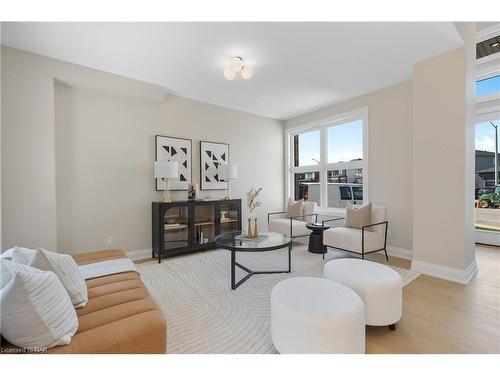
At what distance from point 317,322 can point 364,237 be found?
7.12ft

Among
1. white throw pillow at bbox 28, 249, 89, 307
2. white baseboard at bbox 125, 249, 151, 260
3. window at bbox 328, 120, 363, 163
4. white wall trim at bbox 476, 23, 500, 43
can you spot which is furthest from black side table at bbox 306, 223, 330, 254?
white wall trim at bbox 476, 23, 500, 43

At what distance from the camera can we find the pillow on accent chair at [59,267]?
135 centimetres

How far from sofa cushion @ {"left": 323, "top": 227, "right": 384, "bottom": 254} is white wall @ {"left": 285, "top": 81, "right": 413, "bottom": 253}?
0.57m

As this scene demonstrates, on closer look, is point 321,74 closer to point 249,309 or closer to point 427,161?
point 427,161


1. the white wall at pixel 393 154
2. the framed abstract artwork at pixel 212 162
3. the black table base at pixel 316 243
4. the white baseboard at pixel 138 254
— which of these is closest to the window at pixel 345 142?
the white wall at pixel 393 154

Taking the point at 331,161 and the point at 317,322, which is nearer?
the point at 317,322

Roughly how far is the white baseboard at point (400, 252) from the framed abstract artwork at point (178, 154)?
11.4 feet

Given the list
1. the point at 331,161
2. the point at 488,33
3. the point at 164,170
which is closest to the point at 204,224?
the point at 164,170

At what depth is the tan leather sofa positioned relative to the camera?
3.45ft

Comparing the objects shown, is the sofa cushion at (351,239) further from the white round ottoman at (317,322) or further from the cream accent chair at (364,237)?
the white round ottoman at (317,322)

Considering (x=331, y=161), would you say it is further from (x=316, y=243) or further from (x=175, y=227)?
(x=175, y=227)

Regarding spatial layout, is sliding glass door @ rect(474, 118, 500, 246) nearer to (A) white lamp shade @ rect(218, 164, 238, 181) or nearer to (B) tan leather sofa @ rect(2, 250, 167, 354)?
(A) white lamp shade @ rect(218, 164, 238, 181)

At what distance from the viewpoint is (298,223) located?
13.7 feet

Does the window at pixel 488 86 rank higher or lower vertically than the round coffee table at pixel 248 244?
higher
